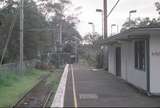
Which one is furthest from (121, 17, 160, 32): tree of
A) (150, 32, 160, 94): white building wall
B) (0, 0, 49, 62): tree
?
(0, 0, 49, 62): tree

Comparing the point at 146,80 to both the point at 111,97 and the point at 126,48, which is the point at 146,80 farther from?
the point at 126,48

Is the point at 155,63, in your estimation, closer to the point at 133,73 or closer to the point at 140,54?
the point at 140,54

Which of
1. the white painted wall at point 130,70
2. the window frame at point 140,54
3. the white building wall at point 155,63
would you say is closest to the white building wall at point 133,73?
the white painted wall at point 130,70

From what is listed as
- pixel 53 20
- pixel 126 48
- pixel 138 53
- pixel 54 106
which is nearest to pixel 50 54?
pixel 53 20

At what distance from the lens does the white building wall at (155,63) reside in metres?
19.3

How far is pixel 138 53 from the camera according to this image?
22.6 meters

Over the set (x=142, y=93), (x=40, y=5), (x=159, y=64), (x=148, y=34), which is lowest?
(x=142, y=93)

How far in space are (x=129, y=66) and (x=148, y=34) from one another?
678 centimetres

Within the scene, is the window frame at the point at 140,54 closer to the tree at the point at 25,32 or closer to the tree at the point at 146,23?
the tree at the point at 146,23

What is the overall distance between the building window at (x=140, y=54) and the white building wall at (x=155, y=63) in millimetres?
1580

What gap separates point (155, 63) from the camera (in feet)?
63.9

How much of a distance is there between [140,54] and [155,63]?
2.68 metres

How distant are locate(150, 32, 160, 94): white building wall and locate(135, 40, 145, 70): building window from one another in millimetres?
1580

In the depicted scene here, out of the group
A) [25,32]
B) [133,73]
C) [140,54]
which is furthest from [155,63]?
[25,32]
